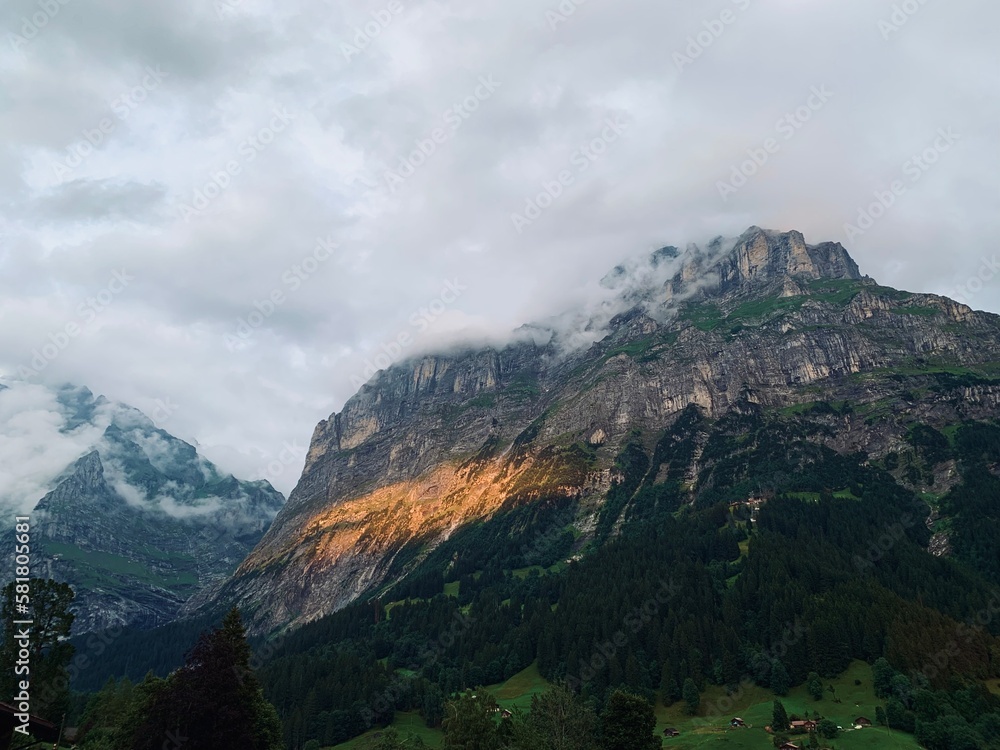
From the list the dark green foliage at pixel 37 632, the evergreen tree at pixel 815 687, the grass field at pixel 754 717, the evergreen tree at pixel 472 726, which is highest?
the dark green foliage at pixel 37 632

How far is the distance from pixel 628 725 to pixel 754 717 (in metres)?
43.1

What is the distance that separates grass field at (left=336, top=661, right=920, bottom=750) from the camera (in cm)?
10212

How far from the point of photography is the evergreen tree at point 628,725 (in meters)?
89.0

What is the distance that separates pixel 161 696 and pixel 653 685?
381 feet

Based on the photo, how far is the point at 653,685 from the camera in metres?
145

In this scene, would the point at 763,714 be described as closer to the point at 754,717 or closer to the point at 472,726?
the point at 754,717

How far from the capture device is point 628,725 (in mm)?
90750

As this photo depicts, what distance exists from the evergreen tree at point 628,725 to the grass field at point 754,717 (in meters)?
21.9

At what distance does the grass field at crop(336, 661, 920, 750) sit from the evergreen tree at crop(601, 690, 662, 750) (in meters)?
21.9

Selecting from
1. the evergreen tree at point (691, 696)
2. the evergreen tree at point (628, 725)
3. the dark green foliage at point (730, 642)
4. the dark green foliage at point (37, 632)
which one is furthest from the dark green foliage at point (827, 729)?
the dark green foliage at point (37, 632)

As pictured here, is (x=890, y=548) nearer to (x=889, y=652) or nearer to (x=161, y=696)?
(x=889, y=652)

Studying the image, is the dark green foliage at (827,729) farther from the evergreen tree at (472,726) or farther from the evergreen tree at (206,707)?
the evergreen tree at (206,707)

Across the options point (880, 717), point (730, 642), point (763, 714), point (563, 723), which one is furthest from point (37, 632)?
point (730, 642)

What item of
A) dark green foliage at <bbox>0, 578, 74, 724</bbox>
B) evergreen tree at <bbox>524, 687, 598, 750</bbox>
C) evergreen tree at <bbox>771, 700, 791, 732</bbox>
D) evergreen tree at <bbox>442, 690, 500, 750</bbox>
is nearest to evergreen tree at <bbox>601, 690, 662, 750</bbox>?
evergreen tree at <bbox>524, 687, 598, 750</bbox>
